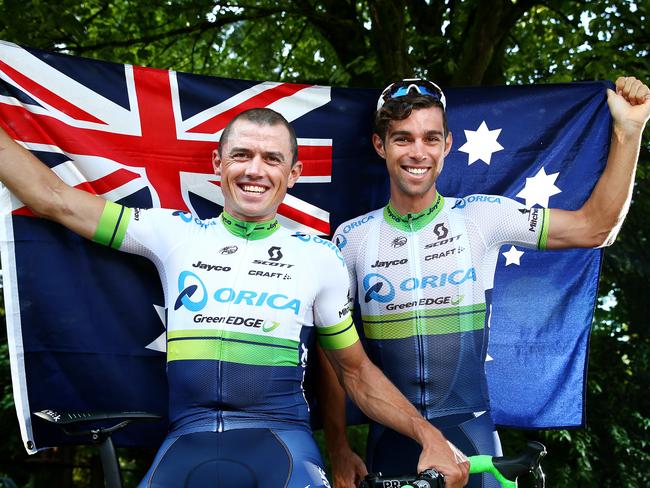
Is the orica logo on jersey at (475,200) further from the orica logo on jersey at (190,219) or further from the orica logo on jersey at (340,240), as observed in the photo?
the orica logo on jersey at (190,219)

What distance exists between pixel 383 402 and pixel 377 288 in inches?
24.3

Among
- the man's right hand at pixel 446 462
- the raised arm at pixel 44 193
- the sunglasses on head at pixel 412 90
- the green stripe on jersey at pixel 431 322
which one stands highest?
the sunglasses on head at pixel 412 90

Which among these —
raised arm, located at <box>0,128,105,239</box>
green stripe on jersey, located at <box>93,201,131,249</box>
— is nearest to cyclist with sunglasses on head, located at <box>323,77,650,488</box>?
green stripe on jersey, located at <box>93,201,131,249</box>

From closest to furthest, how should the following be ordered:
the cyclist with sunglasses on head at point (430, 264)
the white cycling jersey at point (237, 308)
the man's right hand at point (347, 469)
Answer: the white cycling jersey at point (237, 308) → the cyclist with sunglasses on head at point (430, 264) → the man's right hand at point (347, 469)

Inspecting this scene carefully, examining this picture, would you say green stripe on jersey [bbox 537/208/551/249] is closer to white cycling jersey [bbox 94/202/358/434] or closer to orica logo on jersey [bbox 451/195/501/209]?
orica logo on jersey [bbox 451/195/501/209]

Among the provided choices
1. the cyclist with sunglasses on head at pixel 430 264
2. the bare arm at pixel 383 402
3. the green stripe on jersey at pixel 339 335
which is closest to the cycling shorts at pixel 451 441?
the cyclist with sunglasses on head at pixel 430 264

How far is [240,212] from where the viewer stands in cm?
330

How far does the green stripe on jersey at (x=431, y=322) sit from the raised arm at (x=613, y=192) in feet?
1.66

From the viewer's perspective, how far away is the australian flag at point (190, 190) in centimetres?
369

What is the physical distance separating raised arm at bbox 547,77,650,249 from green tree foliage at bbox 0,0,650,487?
260 centimetres

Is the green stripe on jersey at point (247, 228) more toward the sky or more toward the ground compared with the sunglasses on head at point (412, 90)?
more toward the ground

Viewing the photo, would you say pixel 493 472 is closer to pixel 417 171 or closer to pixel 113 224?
pixel 417 171

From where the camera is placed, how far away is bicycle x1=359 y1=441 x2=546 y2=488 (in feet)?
7.65

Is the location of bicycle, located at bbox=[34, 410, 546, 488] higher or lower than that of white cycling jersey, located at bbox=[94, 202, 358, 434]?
lower
